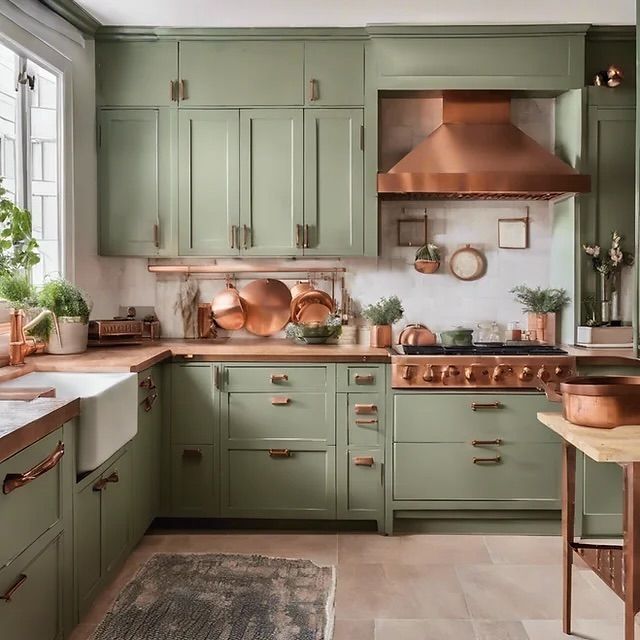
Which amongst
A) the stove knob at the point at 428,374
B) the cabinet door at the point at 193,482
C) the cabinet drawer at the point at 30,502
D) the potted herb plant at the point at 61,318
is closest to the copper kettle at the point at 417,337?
the stove knob at the point at 428,374

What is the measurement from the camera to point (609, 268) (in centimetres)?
367

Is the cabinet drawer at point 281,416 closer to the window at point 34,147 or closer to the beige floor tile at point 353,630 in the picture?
the beige floor tile at point 353,630

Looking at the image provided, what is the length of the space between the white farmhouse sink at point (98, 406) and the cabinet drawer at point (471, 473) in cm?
136

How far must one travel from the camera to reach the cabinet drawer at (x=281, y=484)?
345 centimetres

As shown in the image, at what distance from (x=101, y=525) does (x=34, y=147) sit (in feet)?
6.35

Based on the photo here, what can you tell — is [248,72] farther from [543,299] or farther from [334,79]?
[543,299]

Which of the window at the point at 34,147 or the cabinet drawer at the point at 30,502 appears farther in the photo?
the window at the point at 34,147

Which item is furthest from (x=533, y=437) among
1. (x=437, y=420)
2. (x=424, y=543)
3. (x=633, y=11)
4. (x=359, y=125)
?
(x=633, y=11)

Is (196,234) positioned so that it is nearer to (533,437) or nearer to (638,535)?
(533,437)

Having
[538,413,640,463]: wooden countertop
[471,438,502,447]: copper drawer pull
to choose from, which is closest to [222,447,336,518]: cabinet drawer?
[471,438,502,447]: copper drawer pull

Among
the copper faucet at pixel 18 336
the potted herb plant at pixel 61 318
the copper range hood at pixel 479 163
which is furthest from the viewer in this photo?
the copper range hood at pixel 479 163

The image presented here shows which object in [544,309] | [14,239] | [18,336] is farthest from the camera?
[544,309]

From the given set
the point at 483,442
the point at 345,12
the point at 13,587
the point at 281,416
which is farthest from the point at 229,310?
the point at 13,587

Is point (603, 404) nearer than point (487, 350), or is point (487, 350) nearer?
point (603, 404)
